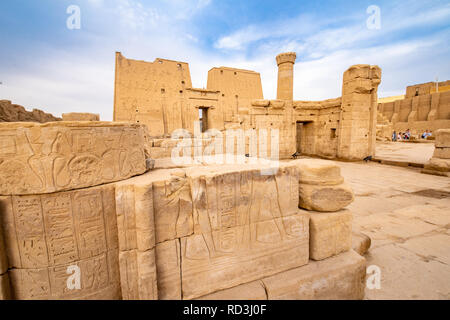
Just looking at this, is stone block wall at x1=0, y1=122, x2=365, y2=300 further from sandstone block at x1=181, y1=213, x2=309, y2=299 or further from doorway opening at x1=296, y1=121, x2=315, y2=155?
doorway opening at x1=296, y1=121, x2=315, y2=155

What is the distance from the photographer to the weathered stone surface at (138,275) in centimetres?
150

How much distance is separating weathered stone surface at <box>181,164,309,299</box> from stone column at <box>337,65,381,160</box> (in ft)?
31.2

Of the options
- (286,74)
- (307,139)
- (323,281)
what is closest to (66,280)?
(323,281)

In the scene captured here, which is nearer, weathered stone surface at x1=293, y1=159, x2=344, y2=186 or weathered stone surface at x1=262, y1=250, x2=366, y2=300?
weathered stone surface at x1=262, y1=250, x2=366, y2=300

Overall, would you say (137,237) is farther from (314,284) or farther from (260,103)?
(260,103)

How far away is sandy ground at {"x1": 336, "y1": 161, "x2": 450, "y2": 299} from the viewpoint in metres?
2.14

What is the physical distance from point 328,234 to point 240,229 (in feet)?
3.38

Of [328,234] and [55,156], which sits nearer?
[55,156]

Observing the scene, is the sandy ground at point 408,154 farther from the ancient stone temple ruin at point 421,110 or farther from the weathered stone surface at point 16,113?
the weathered stone surface at point 16,113

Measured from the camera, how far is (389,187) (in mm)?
5461

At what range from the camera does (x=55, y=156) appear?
4.45ft

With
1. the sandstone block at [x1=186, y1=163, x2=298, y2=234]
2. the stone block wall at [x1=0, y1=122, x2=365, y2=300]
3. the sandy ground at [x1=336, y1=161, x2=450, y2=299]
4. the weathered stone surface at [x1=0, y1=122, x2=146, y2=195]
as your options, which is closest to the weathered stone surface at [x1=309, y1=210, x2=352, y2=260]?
the stone block wall at [x1=0, y1=122, x2=365, y2=300]

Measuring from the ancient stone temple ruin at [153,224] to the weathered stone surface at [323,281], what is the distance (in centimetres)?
1
